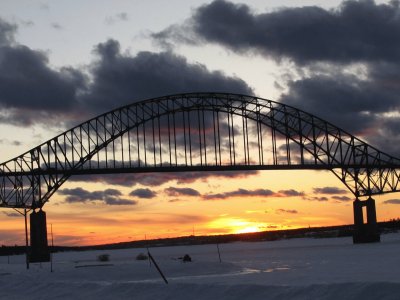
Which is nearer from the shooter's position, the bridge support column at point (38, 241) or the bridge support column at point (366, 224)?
the bridge support column at point (38, 241)

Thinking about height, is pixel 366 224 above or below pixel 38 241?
below

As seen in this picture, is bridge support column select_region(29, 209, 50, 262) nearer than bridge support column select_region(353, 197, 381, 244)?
Yes

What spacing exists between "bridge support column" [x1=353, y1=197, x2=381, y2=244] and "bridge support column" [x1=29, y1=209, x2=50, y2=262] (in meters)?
49.5

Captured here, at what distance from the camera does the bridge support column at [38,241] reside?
75.6m

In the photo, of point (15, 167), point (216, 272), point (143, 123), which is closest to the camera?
point (216, 272)

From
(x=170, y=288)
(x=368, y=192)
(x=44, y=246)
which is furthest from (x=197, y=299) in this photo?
(x=368, y=192)

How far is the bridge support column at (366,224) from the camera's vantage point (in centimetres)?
10638

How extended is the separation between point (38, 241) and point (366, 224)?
5173 cm

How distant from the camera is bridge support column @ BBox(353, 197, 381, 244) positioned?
106 m

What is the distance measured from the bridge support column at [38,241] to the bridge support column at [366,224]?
1948 inches

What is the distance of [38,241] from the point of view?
75.9 meters

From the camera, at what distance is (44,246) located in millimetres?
75938

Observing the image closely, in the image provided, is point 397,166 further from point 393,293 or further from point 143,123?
point 393,293

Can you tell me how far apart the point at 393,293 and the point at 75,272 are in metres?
30.4
